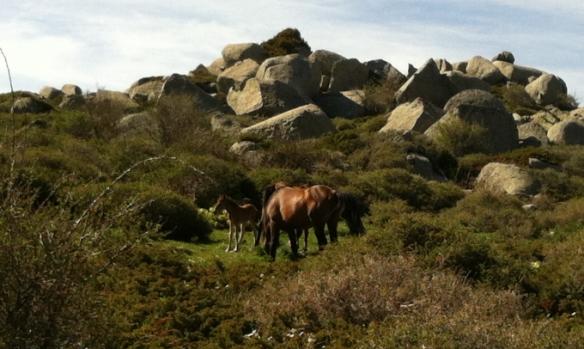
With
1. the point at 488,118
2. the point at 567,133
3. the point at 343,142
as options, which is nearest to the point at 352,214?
the point at 343,142

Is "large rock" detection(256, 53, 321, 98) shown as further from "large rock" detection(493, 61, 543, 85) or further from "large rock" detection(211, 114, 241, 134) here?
"large rock" detection(493, 61, 543, 85)

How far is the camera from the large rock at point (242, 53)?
78.4m

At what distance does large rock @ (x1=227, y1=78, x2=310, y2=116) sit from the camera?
5272cm

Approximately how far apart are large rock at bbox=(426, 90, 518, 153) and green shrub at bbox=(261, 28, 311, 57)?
33161 mm

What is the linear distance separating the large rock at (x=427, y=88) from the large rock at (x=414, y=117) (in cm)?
851

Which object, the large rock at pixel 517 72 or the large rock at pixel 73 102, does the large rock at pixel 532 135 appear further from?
the large rock at pixel 517 72

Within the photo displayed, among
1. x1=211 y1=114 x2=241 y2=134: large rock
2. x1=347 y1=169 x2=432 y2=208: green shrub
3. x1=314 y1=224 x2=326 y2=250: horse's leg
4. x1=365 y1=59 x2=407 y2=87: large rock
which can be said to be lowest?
x1=365 y1=59 x2=407 y2=87: large rock

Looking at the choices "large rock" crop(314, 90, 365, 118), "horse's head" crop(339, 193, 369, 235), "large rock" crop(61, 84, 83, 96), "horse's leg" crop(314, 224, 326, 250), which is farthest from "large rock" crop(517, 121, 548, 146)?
"large rock" crop(61, 84, 83, 96)

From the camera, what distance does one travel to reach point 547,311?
15.1m

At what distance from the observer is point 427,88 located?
193 feet

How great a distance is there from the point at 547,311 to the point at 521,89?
5794cm

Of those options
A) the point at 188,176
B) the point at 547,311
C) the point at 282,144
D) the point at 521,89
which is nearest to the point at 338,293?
the point at 547,311

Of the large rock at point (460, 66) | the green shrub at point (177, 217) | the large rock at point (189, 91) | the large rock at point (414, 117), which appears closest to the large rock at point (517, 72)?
the large rock at point (460, 66)

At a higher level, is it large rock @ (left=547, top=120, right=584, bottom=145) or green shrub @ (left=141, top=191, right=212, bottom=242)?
green shrub @ (left=141, top=191, right=212, bottom=242)
